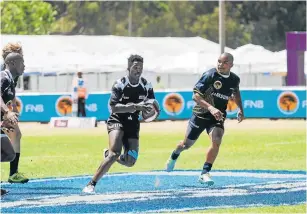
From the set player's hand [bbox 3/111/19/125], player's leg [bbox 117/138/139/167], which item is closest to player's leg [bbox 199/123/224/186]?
player's leg [bbox 117/138/139/167]

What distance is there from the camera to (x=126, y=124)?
14.3 m

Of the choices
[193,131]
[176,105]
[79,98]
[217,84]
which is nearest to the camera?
[217,84]

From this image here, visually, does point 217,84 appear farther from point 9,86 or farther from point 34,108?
point 34,108

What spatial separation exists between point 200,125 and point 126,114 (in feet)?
5.62

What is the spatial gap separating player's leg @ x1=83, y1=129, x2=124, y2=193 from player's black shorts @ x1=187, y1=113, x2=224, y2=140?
1756mm

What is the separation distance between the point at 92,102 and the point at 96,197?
22.2 m

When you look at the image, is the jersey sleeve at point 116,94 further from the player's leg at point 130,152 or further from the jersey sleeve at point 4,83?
the jersey sleeve at point 4,83

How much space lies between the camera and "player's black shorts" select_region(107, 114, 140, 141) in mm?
14297

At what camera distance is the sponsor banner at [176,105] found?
116 ft

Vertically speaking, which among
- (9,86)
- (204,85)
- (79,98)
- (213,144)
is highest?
(9,86)

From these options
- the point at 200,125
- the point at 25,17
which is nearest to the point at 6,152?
the point at 200,125

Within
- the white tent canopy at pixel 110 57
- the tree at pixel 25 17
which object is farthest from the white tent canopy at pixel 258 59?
the tree at pixel 25 17

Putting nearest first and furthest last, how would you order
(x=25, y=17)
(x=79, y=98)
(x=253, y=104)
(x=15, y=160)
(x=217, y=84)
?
(x=217, y=84)
(x=15, y=160)
(x=79, y=98)
(x=253, y=104)
(x=25, y=17)

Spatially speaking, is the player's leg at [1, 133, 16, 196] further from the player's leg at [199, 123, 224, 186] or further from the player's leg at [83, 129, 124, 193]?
the player's leg at [199, 123, 224, 186]
